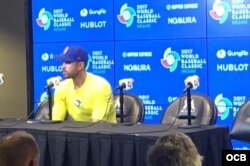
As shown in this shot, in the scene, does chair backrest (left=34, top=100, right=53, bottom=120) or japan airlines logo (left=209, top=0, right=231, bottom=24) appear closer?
chair backrest (left=34, top=100, right=53, bottom=120)

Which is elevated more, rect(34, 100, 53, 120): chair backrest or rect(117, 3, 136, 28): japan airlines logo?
rect(117, 3, 136, 28): japan airlines logo

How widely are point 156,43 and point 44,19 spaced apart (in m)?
1.46

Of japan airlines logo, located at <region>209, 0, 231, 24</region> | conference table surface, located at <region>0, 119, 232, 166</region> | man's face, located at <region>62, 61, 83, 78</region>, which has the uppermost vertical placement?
japan airlines logo, located at <region>209, 0, 231, 24</region>

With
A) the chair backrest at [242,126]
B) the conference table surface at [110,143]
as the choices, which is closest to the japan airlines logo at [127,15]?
the chair backrest at [242,126]


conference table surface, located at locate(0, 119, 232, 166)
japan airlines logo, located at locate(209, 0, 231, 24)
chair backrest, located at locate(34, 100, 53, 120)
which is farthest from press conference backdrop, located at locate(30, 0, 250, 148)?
conference table surface, located at locate(0, 119, 232, 166)

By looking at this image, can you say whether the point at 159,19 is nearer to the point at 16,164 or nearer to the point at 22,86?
the point at 22,86

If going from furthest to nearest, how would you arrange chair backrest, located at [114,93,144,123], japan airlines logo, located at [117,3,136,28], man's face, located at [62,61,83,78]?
japan airlines logo, located at [117,3,136,28] < man's face, located at [62,61,83,78] < chair backrest, located at [114,93,144,123]

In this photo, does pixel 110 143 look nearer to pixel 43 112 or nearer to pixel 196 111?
pixel 196 111

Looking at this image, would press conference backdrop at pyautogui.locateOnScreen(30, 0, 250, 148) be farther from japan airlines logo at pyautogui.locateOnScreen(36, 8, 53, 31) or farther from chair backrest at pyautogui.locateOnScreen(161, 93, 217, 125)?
chair backrest at pyautogui.locateOnScreen(161, 93, 217, 125)

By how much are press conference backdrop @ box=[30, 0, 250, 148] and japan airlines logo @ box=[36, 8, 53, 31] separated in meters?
Answer: 0.01

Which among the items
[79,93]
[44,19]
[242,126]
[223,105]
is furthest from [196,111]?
[44,19]

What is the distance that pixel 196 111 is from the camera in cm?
424

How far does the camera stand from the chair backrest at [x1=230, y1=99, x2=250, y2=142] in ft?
13.0

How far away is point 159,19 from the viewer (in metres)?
5.77
